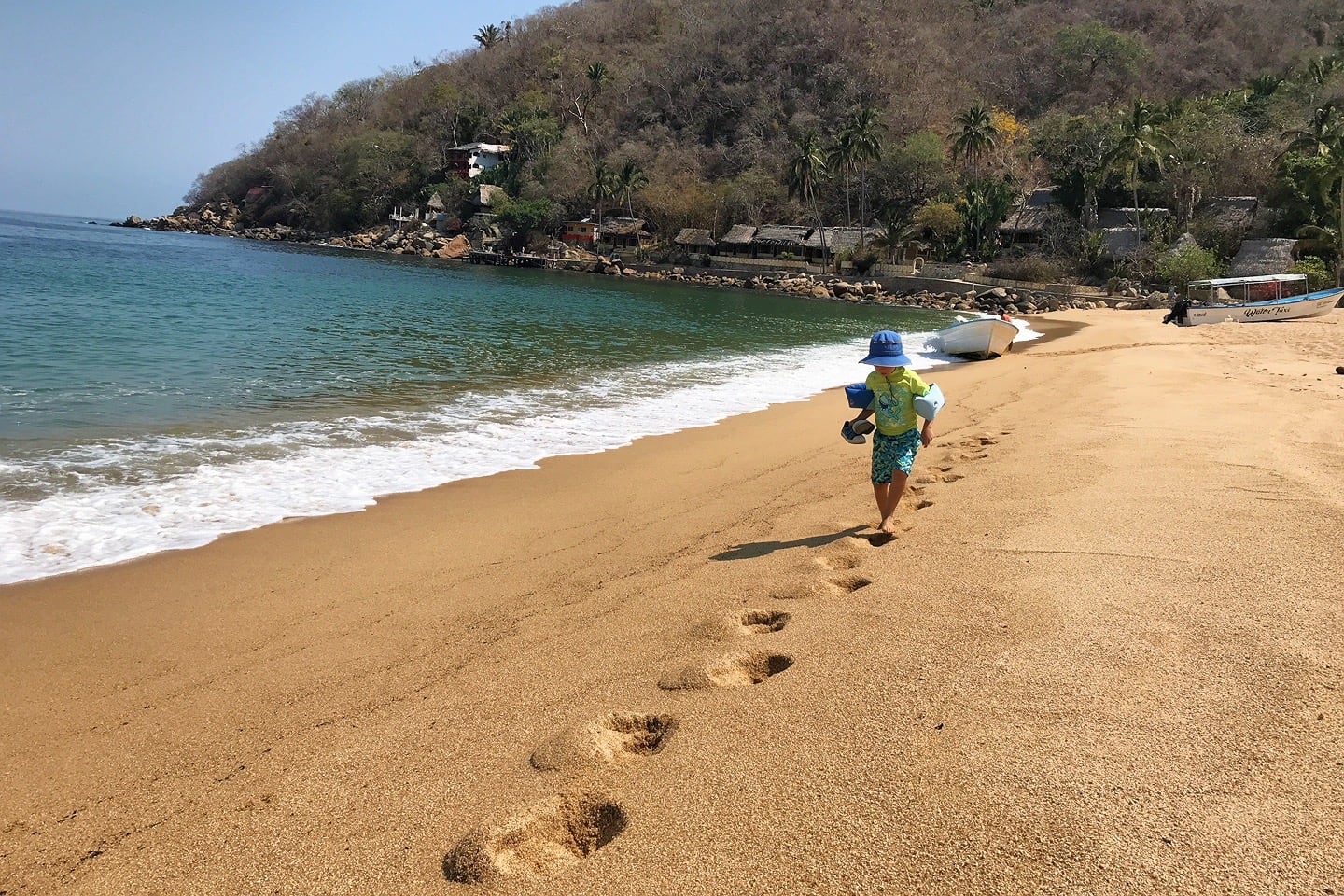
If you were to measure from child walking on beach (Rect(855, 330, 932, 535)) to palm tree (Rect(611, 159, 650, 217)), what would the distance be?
2854 inches

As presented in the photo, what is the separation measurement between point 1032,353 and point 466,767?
61.7 ft

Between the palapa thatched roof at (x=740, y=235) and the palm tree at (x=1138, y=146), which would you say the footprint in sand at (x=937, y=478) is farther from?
the palapa thatched roof at (x=740, y=235)

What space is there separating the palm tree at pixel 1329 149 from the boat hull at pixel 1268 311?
36.9 ft

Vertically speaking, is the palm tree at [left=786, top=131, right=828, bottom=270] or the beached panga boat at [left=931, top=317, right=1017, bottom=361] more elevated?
the palm tree at [left=786, top=131, right=828, bottom=270]

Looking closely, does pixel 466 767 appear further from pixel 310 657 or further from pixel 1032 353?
pixel 1032 353

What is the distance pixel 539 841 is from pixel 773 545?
3.05 metres

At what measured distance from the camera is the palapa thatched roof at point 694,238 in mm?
66625

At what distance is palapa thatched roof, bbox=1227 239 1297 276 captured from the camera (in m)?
37.1

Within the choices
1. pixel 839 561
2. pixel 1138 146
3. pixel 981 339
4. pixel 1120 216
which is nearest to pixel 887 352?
pixel 839 561

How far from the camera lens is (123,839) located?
2684 mm

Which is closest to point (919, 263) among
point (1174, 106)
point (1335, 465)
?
point (1174, 106)

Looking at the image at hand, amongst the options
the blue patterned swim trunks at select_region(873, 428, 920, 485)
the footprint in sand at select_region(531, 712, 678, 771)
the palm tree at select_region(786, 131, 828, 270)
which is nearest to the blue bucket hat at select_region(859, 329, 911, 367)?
the blue patterned swim trunks at select_region(873, 428, 920, 485)

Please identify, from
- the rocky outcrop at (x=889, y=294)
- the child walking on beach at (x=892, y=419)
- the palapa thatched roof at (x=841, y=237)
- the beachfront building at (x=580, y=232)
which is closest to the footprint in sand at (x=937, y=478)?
the child walking on beach at (x=892, y=419)

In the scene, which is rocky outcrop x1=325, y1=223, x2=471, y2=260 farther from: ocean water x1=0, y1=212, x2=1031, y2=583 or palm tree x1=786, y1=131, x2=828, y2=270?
ocean water x1=0, y1=212, x2=1031, y2=583
